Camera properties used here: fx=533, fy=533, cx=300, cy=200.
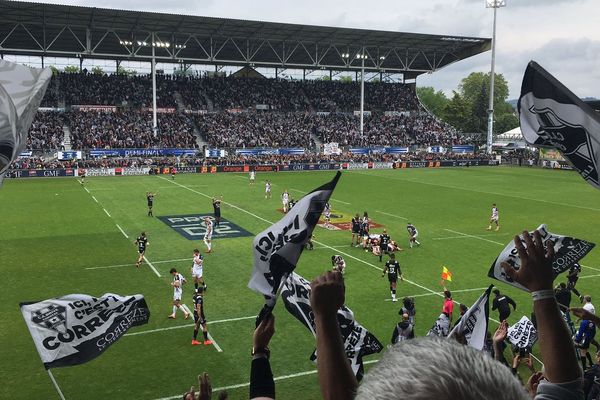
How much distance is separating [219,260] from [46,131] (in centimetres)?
5237

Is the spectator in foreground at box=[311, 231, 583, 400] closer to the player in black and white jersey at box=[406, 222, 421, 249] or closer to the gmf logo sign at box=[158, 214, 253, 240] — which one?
the player in black and white jersey at box=[406, 222, 421, 249]

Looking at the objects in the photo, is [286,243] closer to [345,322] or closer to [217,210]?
[345,322]

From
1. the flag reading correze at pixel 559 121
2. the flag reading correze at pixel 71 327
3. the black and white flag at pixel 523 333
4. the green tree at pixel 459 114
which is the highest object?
the green tree at pixel 459 114

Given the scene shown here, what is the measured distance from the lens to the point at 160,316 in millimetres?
16734

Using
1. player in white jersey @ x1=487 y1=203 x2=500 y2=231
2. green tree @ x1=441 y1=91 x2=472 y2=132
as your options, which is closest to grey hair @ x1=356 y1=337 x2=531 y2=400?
player in white jersey @ x1=487 y1=203 x2=500 y2=231

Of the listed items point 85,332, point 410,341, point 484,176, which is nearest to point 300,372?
point 85,332

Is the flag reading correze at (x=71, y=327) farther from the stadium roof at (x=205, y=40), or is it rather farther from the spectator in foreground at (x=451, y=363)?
the stadium roof at (x=205, y=40)

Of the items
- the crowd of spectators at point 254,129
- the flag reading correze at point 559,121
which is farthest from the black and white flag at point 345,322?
the crowd of spectators at point 254,129

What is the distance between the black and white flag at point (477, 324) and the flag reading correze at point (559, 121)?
2.50 metres

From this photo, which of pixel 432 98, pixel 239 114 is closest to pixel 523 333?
pixel 239 114

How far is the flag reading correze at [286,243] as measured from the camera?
592 centimetres

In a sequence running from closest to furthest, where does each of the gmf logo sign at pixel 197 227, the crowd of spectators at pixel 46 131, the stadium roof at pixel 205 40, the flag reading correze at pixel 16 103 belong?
the flag reading correze at pixel 16 103, the gmf logo sign at pixel 197 227, the stadium roof at pixel 205 40, the crowd of spectators at pixel 46 131

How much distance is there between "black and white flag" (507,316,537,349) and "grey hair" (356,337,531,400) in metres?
10.1

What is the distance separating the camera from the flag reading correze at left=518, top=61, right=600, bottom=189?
5465 mm
